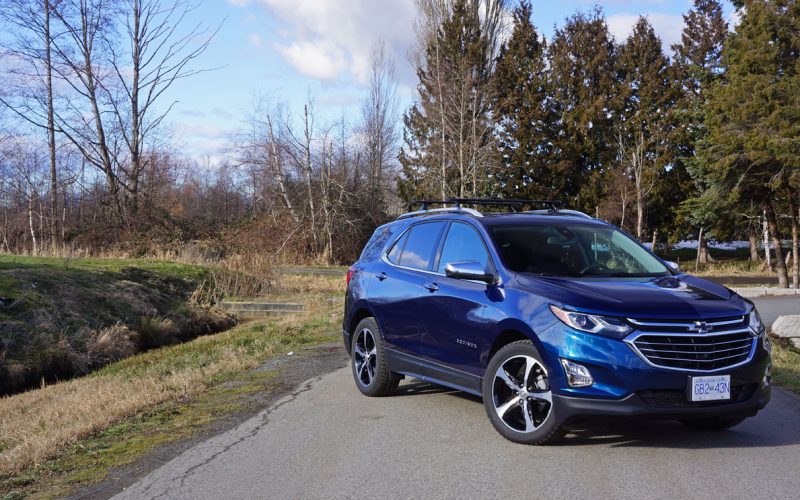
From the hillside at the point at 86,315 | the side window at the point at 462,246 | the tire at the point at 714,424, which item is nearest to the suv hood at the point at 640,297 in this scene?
the side window at the point at 462,246

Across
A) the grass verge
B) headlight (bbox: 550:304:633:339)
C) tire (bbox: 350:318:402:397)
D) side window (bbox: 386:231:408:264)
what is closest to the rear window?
side window (bbox: 386:231:408:264)

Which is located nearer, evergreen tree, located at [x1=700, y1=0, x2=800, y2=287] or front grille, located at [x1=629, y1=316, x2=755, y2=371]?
front grille, located at [x1=629, y1=316, x2=755, y2=371]

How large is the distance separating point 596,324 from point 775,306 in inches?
669

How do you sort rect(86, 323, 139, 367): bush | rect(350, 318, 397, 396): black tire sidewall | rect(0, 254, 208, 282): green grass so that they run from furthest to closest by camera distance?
1. rect(0, 254, 208, 282): green grass
2. rect(86, 323, 139, 367): bush
3. rect(350, 318, 397, 396): black tire sidewall

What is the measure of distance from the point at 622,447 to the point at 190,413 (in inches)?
168

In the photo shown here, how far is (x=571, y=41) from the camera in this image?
173ft

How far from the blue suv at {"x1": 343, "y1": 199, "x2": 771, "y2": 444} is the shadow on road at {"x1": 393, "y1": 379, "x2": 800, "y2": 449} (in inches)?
6.6

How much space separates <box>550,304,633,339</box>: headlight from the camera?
17.7ft

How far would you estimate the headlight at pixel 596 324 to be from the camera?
5.38m

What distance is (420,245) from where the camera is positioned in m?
7.83

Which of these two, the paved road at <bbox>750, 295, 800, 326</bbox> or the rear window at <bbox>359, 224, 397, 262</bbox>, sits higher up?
the rear window at <bbox>359, 224, 397, 262</bbox>

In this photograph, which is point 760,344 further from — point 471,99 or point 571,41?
point 571,41

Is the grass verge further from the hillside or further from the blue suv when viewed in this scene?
the hillside

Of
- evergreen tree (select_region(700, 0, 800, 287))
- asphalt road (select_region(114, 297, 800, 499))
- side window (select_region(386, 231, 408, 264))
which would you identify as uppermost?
evergreen tree (select_region(700, 0, 800, 287))
